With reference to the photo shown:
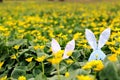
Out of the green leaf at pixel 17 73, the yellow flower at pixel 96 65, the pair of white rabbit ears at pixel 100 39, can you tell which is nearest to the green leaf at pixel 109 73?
the yellow flower at pixel 96 65

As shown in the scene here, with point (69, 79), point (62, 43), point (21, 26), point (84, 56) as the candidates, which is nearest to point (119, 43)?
point (84, 56)

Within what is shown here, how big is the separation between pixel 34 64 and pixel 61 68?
0.40m

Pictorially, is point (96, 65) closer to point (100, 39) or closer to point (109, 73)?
point (109, 73)

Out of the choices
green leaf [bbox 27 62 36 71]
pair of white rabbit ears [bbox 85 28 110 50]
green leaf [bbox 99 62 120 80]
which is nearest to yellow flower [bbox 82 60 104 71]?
green leaf [bbox 99 62 120 80]

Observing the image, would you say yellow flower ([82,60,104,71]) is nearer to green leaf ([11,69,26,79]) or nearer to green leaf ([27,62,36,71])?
green leaf ([11,69,26,79])

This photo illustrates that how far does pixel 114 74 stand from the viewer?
164cm

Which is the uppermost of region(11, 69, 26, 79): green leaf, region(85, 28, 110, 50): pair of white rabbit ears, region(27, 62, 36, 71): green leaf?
region(85, 28, 110, 50): pair of white rabbit ears

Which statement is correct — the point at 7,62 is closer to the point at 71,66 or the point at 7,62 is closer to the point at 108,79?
the point at 71,66

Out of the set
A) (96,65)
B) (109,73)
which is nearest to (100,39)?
(96,65)

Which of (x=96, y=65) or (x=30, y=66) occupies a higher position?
(x=96, y=65)

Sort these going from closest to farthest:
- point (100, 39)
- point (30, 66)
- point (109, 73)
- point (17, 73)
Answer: point (109, 73), point (100, 39), point (17, 73), point (30, 66)

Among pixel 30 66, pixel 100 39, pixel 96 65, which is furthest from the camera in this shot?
pixel 30 66

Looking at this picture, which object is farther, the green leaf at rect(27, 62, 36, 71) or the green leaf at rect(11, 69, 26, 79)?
the green leaf at rect(27, 62, 36, 71)

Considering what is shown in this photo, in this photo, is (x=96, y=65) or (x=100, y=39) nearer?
(x=96, y=65)
